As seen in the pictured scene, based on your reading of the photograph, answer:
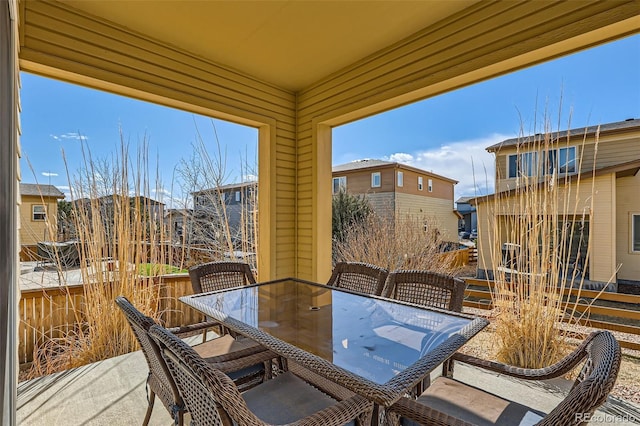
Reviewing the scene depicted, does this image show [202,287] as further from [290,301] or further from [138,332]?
[138,332]

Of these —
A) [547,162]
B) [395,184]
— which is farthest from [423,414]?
[395,184]

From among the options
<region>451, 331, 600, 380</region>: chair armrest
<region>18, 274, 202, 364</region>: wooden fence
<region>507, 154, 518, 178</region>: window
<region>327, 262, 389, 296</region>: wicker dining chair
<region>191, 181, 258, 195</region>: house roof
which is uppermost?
<region>507, 154, 518, 178</region>: window

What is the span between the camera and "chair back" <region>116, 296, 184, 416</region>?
1383mm

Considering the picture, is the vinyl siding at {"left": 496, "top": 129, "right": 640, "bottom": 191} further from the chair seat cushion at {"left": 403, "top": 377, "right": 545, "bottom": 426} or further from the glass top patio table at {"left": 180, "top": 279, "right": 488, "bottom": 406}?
the chair seat cushion at {"left": 403, "top": 377, "right": 545, "bottom": 426}

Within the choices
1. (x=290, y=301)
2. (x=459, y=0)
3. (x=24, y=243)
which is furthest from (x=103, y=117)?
(x=459, y=0)

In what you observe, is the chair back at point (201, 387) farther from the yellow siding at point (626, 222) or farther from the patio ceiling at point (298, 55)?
the yellow siding at point (626, 222)

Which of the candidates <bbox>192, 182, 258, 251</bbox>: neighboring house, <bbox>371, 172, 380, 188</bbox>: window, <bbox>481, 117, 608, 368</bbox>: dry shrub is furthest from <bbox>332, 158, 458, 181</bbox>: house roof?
<bbox>481, 117, 608, 368</bbox>: dry shrub

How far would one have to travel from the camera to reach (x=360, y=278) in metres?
2.76

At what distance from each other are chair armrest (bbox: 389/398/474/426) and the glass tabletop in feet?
0.52

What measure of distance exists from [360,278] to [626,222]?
3183mm

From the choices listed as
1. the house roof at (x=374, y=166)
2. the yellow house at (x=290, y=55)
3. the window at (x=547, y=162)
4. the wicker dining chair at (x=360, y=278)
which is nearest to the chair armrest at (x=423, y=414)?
the wicker dining chair at (x=360, y=278)

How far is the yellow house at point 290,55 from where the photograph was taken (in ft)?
7.54

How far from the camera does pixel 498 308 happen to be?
2861 mm

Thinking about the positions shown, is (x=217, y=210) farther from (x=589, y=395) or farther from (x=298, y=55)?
(x=589, y=395)
